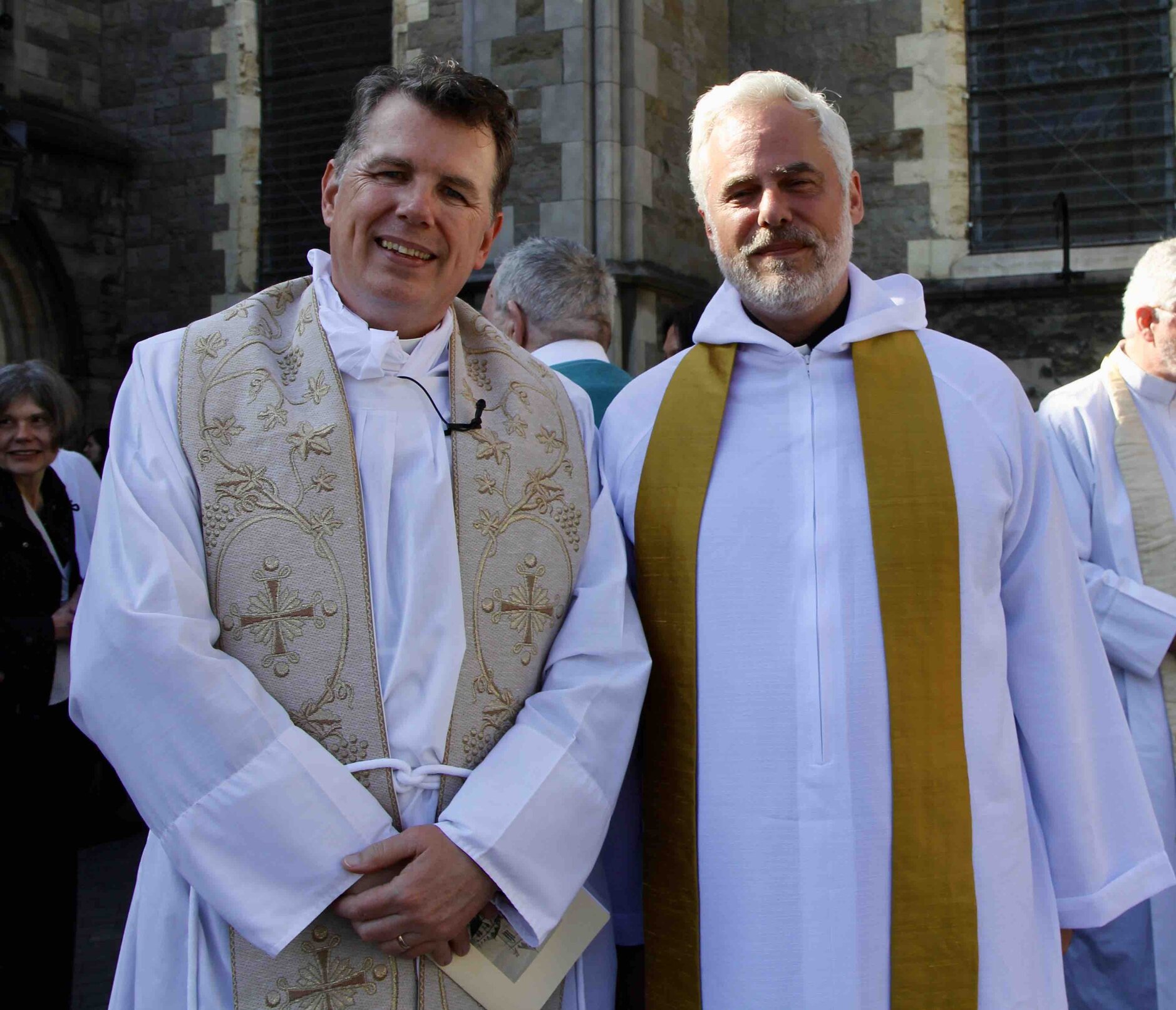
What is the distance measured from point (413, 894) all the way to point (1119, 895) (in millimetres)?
1114

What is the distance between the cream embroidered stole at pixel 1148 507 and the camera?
9.82 ft

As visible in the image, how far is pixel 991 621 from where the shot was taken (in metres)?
1.96

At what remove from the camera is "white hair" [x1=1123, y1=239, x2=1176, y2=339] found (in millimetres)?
3057

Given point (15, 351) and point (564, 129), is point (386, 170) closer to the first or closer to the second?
point (564, 129)

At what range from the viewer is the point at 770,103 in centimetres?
209

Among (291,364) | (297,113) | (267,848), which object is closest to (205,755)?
(267,848)

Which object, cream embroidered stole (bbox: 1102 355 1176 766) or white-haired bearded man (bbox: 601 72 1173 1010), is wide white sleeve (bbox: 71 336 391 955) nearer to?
white-haired bearded man (bbox: 601 72 1173 1010)

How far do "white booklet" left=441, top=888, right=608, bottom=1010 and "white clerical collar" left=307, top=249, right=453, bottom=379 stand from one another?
0.82 metres

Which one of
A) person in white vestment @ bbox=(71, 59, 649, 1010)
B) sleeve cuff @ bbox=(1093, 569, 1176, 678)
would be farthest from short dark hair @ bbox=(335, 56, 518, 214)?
sleeve cuff @ bbox=(1093, 569, 1176, 678)

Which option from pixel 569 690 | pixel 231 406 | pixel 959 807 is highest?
pixel 231 406

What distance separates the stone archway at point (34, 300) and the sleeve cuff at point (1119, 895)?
327 inches

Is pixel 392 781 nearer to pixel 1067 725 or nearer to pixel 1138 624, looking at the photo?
pixel 1067 725

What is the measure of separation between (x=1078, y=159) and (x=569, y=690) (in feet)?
20.8

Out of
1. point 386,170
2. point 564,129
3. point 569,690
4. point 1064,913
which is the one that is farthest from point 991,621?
point 564,129
